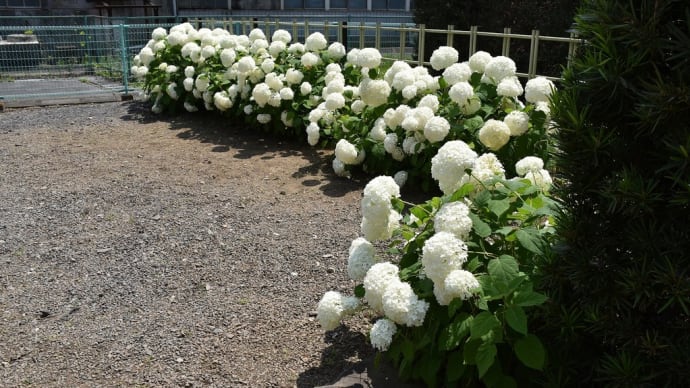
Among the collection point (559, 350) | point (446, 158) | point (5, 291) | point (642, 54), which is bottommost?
point (5, 291)

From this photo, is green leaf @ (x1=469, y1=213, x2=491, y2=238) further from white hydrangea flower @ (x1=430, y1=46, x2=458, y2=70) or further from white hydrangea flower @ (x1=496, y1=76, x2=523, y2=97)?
white hydrangea flower @ (x1=430, y1=46, x2=458, y2=70)

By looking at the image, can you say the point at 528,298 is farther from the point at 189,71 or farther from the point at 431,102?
the point at 189,71

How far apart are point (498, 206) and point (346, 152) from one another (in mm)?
3059

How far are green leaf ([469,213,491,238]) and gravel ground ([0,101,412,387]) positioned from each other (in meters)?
0.77

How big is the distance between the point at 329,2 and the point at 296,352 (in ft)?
65.7

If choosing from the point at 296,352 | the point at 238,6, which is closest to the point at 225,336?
the point at 296,352

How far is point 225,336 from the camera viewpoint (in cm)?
320

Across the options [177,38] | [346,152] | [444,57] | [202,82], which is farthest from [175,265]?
[177,38]

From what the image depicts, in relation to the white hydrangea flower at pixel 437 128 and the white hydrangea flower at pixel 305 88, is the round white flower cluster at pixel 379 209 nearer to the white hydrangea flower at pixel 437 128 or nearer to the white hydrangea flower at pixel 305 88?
the white hydrangea flower at pixel 437 128

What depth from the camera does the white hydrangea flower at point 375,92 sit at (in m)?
5.45

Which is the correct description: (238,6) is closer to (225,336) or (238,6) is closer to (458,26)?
(458,26)

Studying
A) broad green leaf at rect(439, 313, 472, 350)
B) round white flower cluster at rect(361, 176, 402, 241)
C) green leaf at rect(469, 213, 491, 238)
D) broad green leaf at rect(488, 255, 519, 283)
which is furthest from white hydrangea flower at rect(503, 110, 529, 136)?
broad green leaf at rect(439, 313, 472, 350)

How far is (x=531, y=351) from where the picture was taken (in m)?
2.02

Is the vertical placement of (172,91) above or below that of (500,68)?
below
